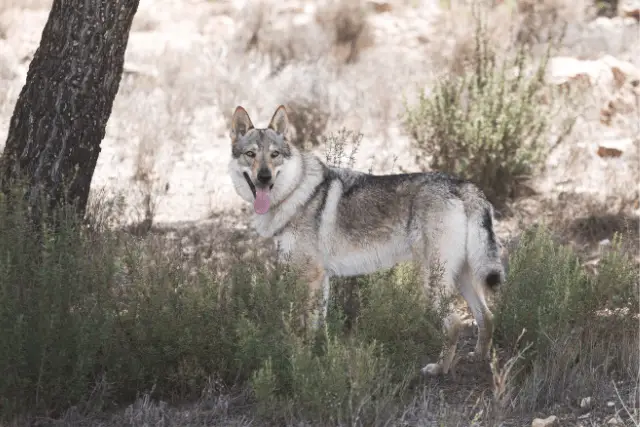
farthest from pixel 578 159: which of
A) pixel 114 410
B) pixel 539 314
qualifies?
pixel 114 410

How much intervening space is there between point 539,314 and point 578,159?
16.3ft

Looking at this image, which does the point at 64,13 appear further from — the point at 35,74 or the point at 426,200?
the point at 426,200

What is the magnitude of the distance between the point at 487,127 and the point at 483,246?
127 inches

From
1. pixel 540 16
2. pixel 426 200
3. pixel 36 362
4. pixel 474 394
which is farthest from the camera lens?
pixel 540 16

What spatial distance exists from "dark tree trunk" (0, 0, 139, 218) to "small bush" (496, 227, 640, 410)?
286cm

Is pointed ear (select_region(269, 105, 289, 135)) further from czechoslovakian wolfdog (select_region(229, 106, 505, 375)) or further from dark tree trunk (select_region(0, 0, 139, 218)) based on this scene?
dark tree trunk (select_region(0, 0, 139, 218))

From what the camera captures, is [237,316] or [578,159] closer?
[237,316]

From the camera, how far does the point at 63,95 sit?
541 cm

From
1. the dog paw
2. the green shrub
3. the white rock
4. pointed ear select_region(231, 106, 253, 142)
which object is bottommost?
the white rock

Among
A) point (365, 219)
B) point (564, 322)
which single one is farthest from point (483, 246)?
point (365, 219)

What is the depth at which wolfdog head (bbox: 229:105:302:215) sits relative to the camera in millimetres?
4953

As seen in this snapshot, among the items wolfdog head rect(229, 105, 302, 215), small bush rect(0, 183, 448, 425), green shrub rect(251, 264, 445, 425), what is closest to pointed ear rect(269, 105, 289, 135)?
wolfdog head rect(229, 105, 302, 215)

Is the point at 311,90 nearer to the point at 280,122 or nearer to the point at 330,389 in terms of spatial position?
the point at 280,122

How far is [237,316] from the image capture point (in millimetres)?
4285
